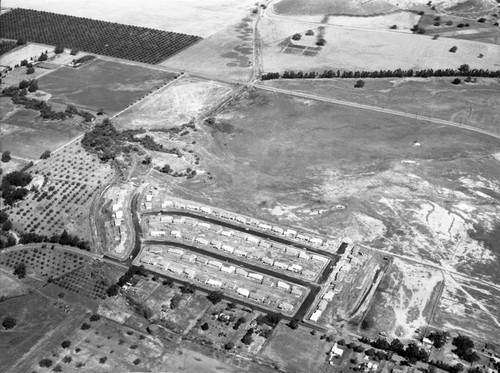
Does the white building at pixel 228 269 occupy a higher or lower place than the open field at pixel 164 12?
lower

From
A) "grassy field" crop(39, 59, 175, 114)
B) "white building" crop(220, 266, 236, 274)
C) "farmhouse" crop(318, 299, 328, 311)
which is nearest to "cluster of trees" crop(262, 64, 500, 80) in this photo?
"grassy field" crop(39, 59, 175, 114)

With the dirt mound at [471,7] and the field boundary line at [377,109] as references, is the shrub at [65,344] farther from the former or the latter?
the dirt mound at [471,7]

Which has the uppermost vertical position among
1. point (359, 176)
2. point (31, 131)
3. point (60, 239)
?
point (31, 131)

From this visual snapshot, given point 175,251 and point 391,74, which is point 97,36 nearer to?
point 391,74

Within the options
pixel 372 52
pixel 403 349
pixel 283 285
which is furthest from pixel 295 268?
pixel 372 52

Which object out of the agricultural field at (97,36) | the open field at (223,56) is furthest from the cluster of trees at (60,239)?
the agricultural field at (97,36)


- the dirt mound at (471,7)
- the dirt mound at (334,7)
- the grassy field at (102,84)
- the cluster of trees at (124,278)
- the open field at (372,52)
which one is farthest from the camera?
the dirt mound at (334,7)

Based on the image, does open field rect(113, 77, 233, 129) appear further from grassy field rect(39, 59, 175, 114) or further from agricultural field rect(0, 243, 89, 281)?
agricultural field rect(0, 243, 89, 281)
